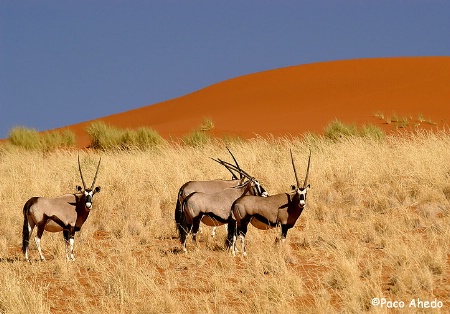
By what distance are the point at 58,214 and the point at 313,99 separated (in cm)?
3777

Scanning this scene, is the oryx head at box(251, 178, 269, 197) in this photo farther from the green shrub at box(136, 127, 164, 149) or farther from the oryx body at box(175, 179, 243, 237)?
the green shrub at box(136, 127, 164, 149)

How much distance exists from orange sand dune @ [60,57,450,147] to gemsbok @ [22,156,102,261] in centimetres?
2004

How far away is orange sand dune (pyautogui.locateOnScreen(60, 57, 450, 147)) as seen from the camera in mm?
35688

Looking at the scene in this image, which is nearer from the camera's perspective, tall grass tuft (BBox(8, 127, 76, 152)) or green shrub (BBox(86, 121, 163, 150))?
green shrub (BBox(86, 121, 163, 150))

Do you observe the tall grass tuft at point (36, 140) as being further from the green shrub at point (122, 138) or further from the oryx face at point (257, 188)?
the oryx face at point (257, 188)

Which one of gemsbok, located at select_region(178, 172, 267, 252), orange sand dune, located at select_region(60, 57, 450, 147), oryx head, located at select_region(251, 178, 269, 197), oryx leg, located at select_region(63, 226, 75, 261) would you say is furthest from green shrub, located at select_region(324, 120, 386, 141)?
oryx leg, located at select_region(63, 226, 75, 261)

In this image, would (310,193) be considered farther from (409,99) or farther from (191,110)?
(191,110)

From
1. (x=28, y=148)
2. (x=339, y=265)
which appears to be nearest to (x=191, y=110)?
(x=28, y=148)

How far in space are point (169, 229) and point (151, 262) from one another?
2.15 m

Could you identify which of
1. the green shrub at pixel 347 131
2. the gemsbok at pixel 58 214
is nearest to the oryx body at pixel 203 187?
the gemsbok at pixel 58 214

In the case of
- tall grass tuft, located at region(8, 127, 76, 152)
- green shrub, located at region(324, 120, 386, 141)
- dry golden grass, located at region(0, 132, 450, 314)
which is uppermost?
tall grass tuft, located at region(8, 127, 76, 152)

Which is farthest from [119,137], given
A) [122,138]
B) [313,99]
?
[313,99]

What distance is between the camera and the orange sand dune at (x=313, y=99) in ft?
117

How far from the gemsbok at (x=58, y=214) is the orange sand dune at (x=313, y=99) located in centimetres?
2004
